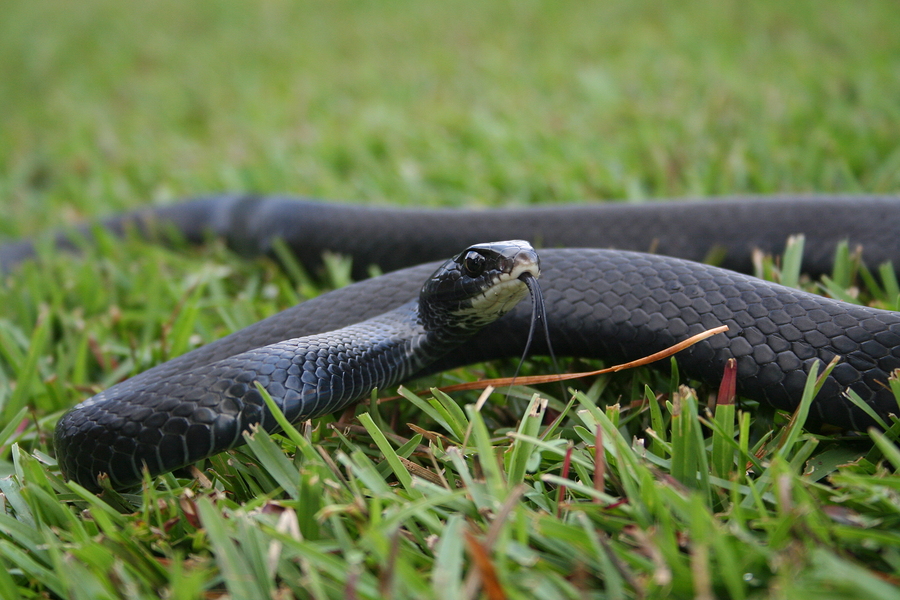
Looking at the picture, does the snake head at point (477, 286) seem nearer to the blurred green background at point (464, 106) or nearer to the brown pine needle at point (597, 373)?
the brown pine needle at point (597, 373)

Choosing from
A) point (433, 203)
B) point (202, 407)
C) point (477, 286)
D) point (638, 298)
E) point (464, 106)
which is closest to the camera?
point (202, 407)

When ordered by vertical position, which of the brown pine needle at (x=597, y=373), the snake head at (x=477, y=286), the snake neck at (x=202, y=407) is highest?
the snake head at (x=477, y=286)

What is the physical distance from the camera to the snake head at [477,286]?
5.79 feet

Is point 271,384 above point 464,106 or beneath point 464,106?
beneath

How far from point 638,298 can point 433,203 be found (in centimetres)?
216

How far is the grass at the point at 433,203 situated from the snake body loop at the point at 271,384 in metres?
0.08

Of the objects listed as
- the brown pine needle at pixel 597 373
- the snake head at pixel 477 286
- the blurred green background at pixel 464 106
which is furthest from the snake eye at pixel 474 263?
the blurred green background at pixel 464 106

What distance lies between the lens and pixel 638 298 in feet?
6.33

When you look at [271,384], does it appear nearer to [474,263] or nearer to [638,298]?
[474,263]

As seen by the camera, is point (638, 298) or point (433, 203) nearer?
point (638, 298)

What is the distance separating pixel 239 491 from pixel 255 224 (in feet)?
7.25

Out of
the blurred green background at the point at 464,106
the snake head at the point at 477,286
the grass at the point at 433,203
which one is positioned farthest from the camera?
the blurred green background at the point at 464,106

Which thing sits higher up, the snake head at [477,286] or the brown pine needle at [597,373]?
the snake head at [477,286]

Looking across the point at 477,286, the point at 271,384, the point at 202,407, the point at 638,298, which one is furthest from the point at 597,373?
the point at 202,407
